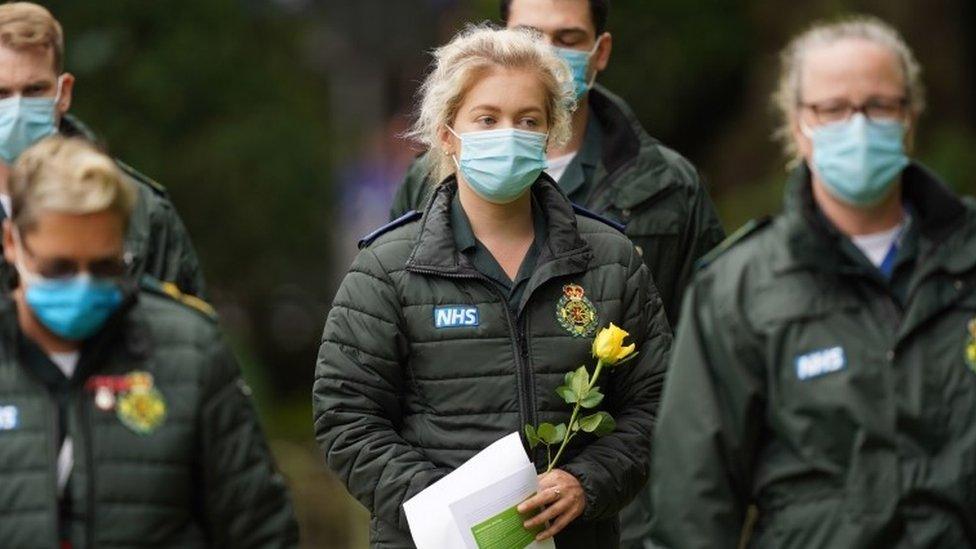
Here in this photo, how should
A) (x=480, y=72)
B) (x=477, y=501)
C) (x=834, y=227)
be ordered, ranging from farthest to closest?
(x=480, y=72)
(x=477, y=501)
(x=834, y=227)

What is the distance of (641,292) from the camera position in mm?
6402

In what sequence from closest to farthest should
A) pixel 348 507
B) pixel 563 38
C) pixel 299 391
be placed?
pixel 563 38 → pixel 348 507 → pixel 299 391

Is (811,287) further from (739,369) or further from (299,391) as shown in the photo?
(299,391)

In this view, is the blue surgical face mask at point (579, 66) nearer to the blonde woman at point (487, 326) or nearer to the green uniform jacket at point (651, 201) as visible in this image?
the green uniform jacket at point (651, 201)

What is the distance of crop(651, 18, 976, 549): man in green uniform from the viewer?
526 centimetres

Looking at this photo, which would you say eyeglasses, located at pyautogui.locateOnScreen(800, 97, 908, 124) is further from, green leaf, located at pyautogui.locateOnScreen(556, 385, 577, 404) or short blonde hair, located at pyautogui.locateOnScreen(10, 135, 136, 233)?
short blonde hair, located at pyautogui.locateOnScreen(10, 135, 136, 233)

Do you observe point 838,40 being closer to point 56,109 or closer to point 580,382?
point 580,382

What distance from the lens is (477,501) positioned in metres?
6.02

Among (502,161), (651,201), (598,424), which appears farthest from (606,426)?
(651,201)

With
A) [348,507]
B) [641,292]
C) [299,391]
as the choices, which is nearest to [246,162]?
[348,507]

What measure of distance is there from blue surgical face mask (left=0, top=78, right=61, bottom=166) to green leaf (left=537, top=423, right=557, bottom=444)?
1.94 m

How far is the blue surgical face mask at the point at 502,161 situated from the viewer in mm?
6312

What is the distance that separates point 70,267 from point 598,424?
1612mm

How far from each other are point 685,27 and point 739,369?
9.54 meters
